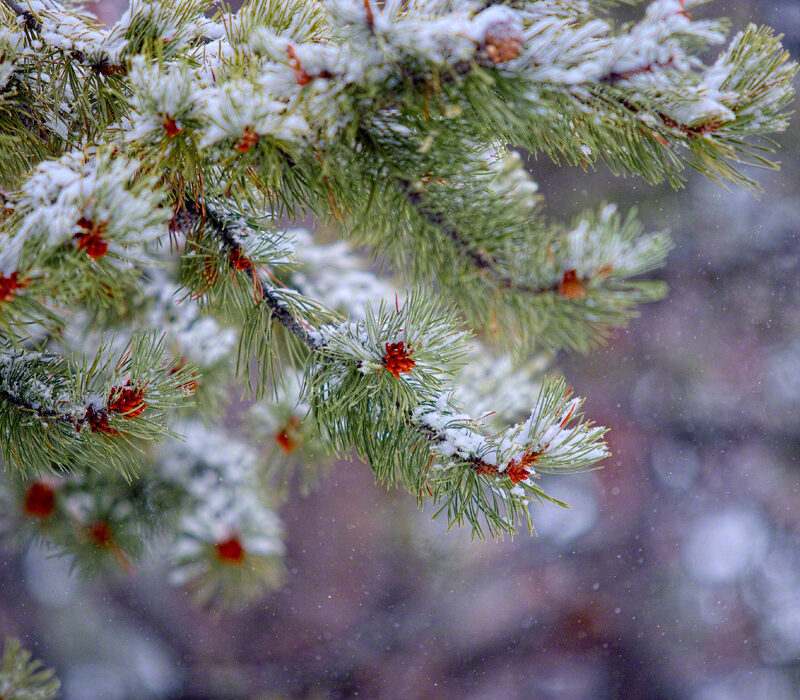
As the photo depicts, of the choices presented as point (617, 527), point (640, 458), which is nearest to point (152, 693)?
point (617, 527)

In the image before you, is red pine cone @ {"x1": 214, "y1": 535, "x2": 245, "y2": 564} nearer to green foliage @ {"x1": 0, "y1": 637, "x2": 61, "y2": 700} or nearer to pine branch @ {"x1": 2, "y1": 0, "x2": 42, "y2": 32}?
green foliage @ {"x1": 0, "y1": 637, "x2": 61, "y2": 700}

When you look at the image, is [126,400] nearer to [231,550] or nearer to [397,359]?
[397,359]

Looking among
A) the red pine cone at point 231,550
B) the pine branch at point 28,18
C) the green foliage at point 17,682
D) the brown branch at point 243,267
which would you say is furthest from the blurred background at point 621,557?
the pine branch at point 28,18

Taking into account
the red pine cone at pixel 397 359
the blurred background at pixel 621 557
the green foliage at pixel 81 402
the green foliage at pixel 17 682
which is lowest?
the blurred background at pixel 621 557

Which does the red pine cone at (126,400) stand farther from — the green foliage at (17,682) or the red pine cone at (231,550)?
the red pine cone at (231,550)

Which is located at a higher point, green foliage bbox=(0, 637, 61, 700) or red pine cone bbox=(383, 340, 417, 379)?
red pine cone bbox=(383, 340, 417, 379)

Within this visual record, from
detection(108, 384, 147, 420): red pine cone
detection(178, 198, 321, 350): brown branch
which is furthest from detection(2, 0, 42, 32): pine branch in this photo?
detection(108, 384, 147, 420): red pine cone

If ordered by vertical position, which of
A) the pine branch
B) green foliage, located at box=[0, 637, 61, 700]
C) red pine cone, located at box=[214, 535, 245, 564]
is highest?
the pine branch
